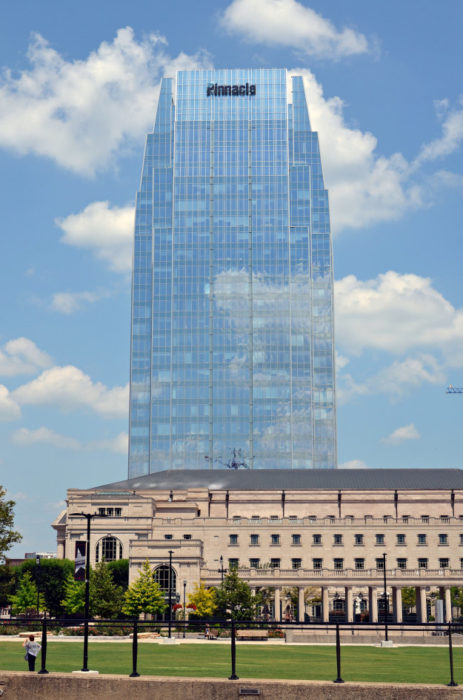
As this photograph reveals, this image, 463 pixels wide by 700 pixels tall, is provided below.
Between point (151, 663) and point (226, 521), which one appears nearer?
point (151, 663)

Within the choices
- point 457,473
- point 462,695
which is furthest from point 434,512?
point 462,695

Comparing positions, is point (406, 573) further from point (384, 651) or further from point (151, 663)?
point (151, 663)

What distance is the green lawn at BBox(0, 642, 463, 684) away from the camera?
33.1m

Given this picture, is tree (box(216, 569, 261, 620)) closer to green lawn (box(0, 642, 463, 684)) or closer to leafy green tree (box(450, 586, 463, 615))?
leafy green tree (box(450, 586, 463, 615))

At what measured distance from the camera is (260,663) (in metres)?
39.5

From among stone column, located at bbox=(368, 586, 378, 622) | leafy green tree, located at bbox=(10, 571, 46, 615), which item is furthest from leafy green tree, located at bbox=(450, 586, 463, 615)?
leafy green tree, located at bbox=(10, 571, 46, 615)

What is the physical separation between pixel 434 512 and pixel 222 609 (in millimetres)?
49316

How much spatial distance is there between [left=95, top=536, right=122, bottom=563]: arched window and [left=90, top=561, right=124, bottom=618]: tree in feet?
67.9

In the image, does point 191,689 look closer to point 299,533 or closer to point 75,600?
point 75,600

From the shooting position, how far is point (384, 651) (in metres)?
52.6

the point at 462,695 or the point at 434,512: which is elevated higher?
the point at 434,512

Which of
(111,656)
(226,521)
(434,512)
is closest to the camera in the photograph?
(111,656)

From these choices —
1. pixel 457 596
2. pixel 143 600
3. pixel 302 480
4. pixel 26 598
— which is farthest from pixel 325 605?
pixel 26 598

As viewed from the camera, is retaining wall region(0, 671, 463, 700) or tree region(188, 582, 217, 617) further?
tree region(188, 582, 217, 617)
